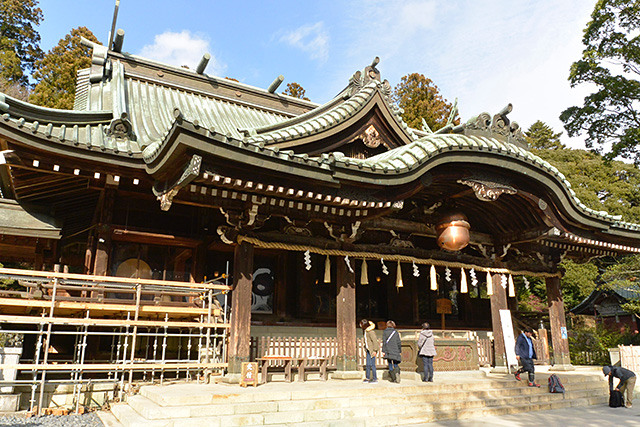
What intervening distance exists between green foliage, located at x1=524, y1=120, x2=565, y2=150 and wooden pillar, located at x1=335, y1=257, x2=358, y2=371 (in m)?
39.1

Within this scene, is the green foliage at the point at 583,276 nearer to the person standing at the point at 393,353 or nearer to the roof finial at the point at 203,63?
the person standing at the point at 393,353

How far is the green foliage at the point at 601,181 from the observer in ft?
88.0

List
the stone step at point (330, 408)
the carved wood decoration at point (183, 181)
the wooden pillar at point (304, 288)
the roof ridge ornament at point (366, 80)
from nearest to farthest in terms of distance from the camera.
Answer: the stone step at point (330, 408)
the carved wood decoration at point (183, 181)
the wooden pillar at point (304, 288)
the roof ridge ornament at point (366, 80)

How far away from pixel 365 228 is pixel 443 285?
6.48 m

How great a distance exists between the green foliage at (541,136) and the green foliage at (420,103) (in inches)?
511

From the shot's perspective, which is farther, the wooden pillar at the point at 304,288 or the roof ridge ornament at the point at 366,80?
the roof ridge ornament at the point at 366,80

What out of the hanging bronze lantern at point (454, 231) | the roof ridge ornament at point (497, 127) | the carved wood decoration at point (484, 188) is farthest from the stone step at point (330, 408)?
the roof ridge ornament at point (497, 127)

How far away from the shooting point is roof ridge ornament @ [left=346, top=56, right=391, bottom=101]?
14115mm

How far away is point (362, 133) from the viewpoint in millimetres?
13742

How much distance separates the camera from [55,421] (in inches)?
308

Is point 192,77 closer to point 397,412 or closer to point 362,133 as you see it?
point 362,133

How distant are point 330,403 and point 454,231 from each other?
6038mm

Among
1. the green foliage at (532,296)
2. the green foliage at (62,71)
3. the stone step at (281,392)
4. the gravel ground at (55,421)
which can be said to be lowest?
the gravel ground at (55,421)

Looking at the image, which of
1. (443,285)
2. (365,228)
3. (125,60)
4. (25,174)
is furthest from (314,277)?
(125,60)
